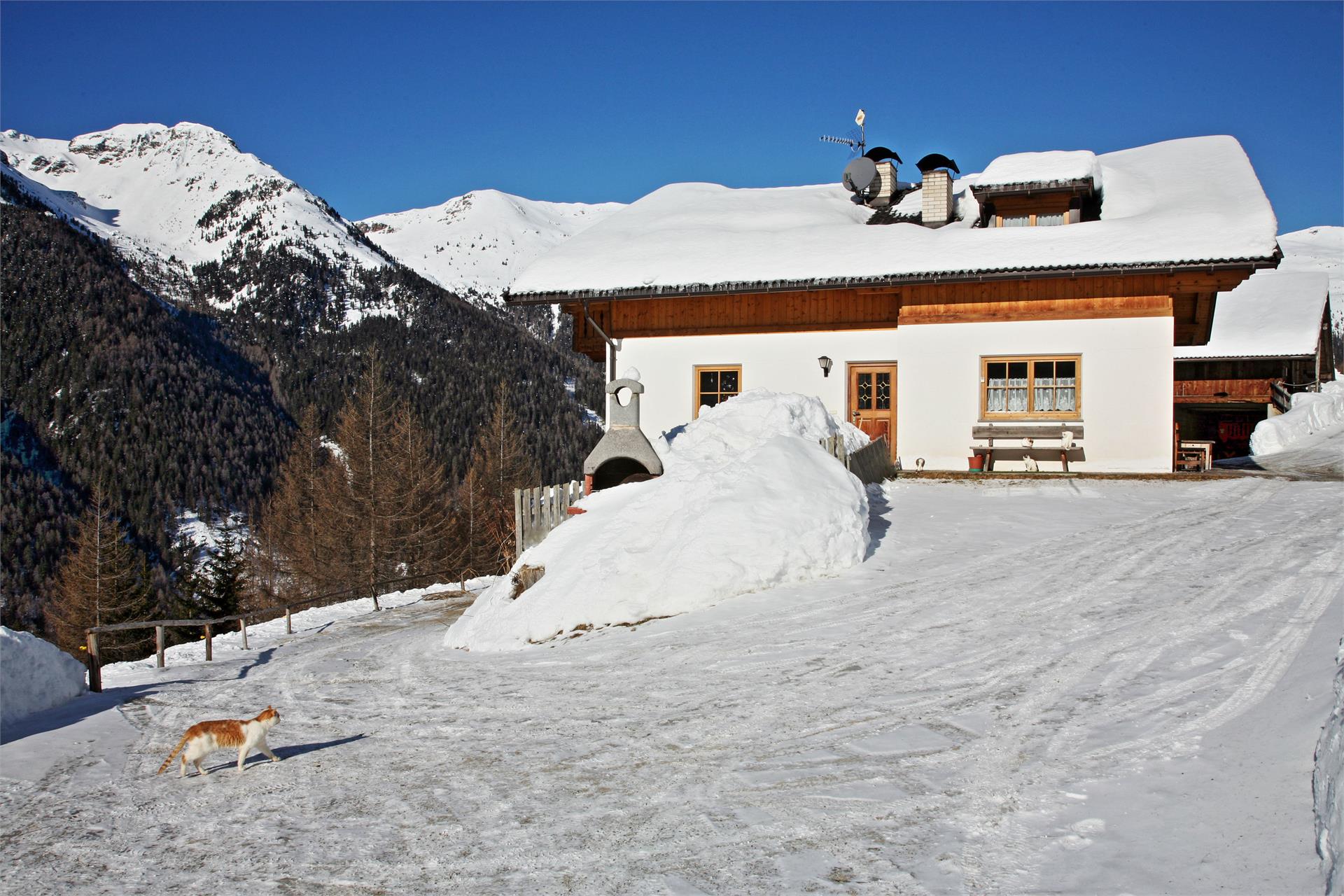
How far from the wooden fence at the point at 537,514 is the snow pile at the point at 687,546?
0.84 meters

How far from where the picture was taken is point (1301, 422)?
31641 millimetres

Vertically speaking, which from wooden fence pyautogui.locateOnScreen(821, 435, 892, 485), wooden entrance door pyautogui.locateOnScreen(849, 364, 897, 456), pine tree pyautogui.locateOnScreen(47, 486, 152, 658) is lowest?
pine tree pyautogui.locateOnScreen(47, 486, 152, 658)

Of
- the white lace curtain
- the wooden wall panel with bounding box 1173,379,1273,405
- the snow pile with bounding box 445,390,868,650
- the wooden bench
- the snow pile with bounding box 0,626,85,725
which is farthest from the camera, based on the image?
the wooden wall panel with bounding box 1173,379,1273,405

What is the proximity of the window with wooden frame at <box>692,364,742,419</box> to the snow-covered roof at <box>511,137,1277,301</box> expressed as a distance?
6.48 ft

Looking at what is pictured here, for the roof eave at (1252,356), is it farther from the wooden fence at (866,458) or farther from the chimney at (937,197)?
the wooden fence at (866,458)

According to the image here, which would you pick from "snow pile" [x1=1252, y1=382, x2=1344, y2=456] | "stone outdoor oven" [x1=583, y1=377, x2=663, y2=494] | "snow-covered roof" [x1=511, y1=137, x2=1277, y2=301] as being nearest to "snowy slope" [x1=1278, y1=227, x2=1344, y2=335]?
"snow pile" [x1=1252, y1=382, x2=1344, y2=456]

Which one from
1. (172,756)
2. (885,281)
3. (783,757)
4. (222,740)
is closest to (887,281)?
(885,281)

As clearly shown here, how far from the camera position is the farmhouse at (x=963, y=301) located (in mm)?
18094

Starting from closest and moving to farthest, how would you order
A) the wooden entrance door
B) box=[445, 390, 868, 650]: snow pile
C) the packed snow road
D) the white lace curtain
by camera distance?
the packed snow road, box=[445, 390, 868, 650]: snow pile, the white lace curtain, the wooden entrance door

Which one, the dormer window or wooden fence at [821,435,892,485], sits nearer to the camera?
wooden fence at [821,435,892,485]

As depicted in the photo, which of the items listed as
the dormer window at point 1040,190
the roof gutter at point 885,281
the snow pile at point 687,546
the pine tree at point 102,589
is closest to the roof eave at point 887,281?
the roof gutter at point 885,281

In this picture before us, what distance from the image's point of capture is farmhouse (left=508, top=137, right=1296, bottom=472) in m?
18.1

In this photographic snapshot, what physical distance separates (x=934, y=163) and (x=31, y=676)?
20303 mm

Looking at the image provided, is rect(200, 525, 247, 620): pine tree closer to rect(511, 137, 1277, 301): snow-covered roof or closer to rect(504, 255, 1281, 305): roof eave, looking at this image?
rect(504, 255, 1281, 305): roof eave
